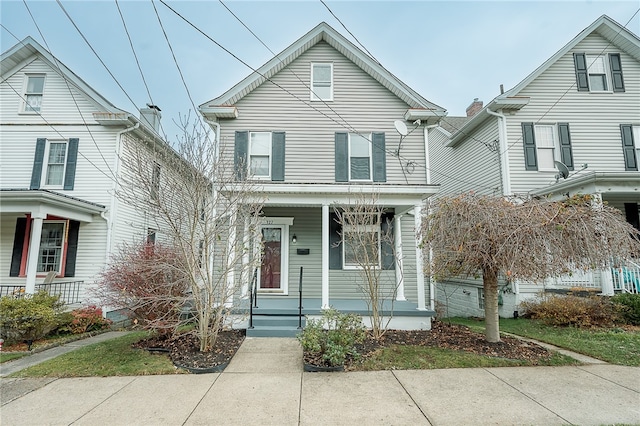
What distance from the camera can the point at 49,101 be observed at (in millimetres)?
10188

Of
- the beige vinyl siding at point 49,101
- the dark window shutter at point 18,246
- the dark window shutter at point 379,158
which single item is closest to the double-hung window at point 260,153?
the dark window shutter at point 379,158

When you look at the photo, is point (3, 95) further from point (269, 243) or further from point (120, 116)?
point (269, 243)

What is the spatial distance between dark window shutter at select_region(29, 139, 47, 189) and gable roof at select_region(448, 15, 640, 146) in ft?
47.7

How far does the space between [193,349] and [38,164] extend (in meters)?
8.67

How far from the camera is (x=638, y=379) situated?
4.49 meters

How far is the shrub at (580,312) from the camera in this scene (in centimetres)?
745

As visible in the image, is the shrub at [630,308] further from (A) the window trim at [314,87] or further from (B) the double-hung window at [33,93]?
(B) the double-hung window at [33,93]

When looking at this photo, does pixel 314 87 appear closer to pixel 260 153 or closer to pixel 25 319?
pixel 260 153

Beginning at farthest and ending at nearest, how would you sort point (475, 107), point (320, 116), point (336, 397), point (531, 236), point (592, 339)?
point (475, 107)
point (320, 116)
point (592, 339)
point (531, 236)
point (336, 397)

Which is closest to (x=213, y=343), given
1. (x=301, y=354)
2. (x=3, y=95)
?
(x=301, y=354)

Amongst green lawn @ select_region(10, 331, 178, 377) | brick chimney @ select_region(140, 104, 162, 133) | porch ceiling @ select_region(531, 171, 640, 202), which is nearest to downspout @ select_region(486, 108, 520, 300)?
porch ceiling @ select_region(531, 171, 640, 202)

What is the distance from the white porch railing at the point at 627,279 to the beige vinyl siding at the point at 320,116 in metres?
5.90

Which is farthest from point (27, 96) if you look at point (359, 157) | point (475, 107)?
point (475, 107)

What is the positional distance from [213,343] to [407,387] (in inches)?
139
